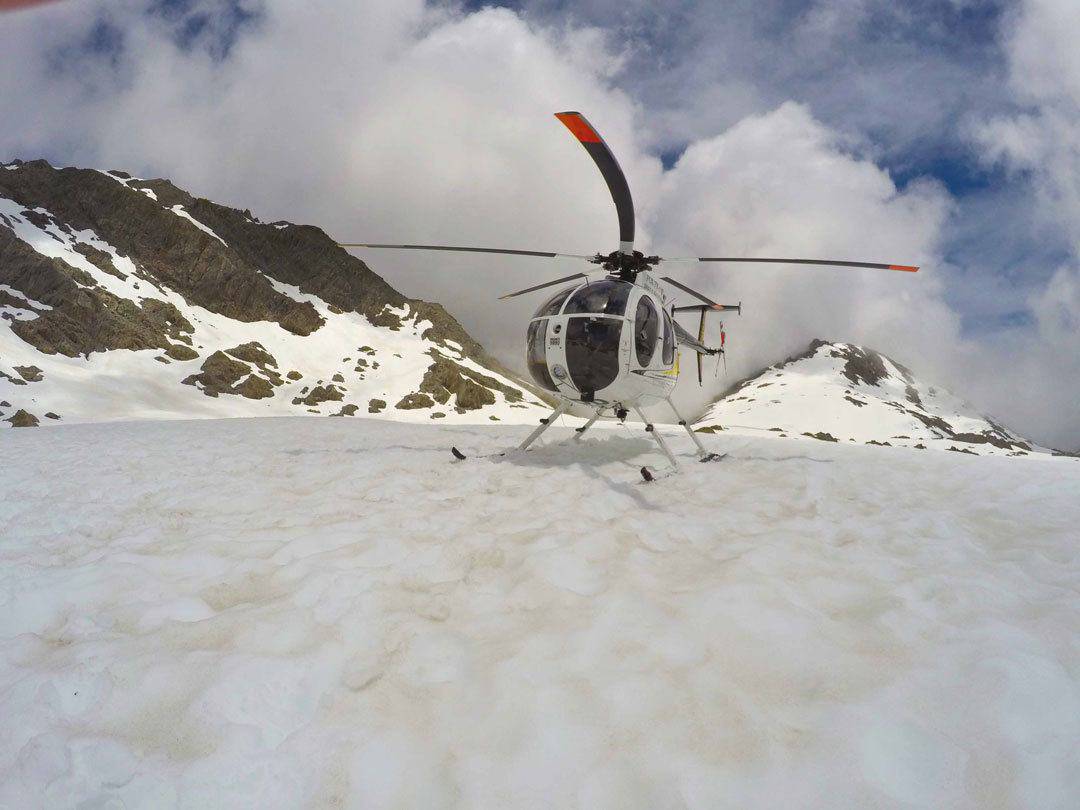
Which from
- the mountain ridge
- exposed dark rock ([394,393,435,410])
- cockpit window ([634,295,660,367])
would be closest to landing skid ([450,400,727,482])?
cockpit window ([634,295,660,367])

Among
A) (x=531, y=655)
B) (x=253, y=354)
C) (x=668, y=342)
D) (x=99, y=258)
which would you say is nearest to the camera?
(x=531, y=655)

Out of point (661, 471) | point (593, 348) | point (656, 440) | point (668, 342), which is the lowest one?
point (661, 471)

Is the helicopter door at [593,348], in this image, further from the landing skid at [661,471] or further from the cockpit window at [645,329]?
the landing skid at [661,471]

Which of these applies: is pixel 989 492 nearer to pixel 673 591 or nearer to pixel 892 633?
pixel 892 633

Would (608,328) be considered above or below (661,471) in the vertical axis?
above

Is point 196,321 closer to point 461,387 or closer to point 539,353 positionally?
point 461,387

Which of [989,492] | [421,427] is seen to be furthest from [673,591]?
[421,427]

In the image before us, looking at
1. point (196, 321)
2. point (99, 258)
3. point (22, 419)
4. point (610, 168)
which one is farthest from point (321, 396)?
point (610, 168)

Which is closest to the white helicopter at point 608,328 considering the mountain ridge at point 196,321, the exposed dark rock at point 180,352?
the mountain ridge at point 196,321
